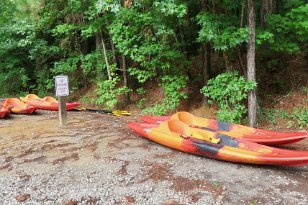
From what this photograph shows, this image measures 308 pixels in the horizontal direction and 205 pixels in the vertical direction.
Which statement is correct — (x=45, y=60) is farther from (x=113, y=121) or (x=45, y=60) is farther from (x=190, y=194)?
(x=190, y=194)

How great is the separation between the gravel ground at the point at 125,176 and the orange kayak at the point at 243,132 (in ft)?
1.64

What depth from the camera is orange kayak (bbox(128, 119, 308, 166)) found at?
13.8 feet

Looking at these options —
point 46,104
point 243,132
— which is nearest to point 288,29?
point 243,132

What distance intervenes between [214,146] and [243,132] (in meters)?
1.10

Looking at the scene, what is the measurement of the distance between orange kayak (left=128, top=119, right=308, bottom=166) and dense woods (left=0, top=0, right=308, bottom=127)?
1.63 metres

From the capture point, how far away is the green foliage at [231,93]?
6.48m

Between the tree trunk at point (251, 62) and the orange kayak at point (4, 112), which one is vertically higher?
the tree trunk at point (251, 62)

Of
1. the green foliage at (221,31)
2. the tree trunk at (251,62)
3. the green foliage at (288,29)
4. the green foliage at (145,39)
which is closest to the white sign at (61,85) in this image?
the green foliage at (145,39)

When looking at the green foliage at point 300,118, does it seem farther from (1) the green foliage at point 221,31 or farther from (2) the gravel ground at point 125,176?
(1) the green foliage at point 221,31

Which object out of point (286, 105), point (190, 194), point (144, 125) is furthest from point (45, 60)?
point (190, 194)

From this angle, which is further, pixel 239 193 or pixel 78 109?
pixel 78 109

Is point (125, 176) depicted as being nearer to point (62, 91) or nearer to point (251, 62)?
point (62, 91)

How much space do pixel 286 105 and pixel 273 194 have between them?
4.04 m

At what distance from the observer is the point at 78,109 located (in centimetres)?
896
